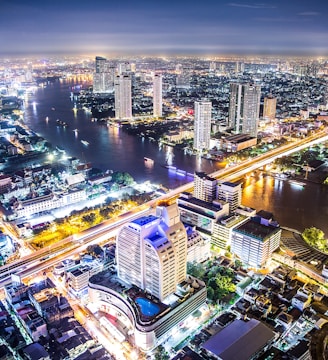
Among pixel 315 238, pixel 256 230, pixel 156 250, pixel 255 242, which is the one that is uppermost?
pixel 156 250

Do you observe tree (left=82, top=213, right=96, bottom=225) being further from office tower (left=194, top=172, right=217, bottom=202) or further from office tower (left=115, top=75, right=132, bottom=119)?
office tower (left=115, top=75, right=132, bottom=119)

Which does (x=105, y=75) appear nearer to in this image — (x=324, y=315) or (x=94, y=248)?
(x=94, y=248)

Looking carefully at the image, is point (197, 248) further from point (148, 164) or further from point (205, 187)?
point (148, 164)

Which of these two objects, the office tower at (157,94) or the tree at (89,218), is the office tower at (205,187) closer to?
the tree at (89,218)

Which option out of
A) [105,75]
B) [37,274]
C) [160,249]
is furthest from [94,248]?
[105,75]

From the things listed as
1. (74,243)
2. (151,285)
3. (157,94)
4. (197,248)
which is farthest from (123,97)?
(151,285)

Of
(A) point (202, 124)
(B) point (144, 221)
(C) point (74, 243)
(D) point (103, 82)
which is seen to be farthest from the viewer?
(D) point (103, 82)

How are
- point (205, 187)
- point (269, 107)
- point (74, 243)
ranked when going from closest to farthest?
1. point (74, 243)
2. point (205, 187)
3. point (269, 107)
